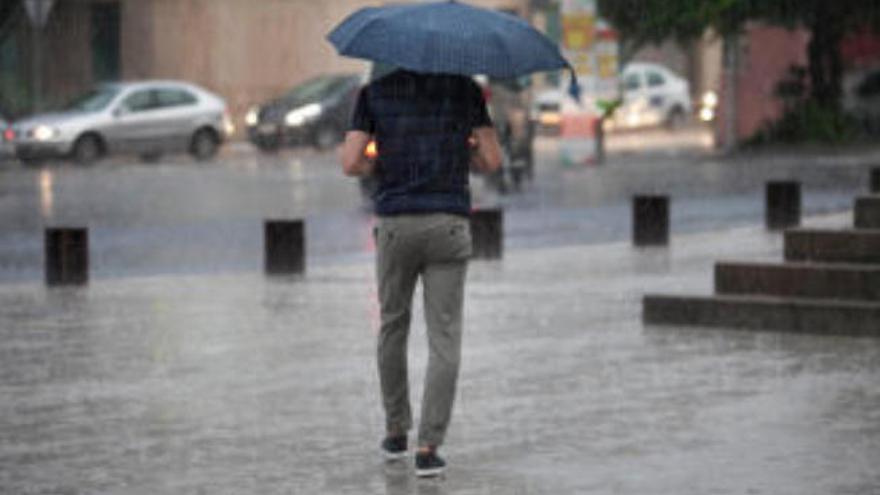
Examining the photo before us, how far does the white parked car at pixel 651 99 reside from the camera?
6222cm

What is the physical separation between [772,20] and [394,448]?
35258 mm

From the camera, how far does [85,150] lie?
4400 centimetres

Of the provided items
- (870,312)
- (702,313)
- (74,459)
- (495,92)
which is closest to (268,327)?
(702,313)

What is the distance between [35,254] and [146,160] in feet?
76.2

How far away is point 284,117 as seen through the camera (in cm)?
4925

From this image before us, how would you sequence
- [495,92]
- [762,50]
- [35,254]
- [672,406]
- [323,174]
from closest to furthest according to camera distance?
[672,406] → [35,254] → [495,92] → [323,174] → [762,50]

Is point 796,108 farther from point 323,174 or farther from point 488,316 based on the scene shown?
point 488,316

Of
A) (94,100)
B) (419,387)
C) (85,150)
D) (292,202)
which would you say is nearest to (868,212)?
(419,387)

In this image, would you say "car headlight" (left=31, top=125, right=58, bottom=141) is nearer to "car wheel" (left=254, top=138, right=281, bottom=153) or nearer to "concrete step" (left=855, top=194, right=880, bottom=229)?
"car wheel" (left=254, top=138, right=281, bottom=153)

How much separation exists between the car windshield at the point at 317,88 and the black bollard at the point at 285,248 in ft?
99.4

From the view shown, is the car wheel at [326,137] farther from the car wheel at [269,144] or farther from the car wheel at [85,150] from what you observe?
the car wheel at [85,150]

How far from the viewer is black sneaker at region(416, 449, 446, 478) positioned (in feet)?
31.3

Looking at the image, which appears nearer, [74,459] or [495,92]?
[74,459]

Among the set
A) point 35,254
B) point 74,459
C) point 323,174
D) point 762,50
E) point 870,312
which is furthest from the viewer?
point 762,50
